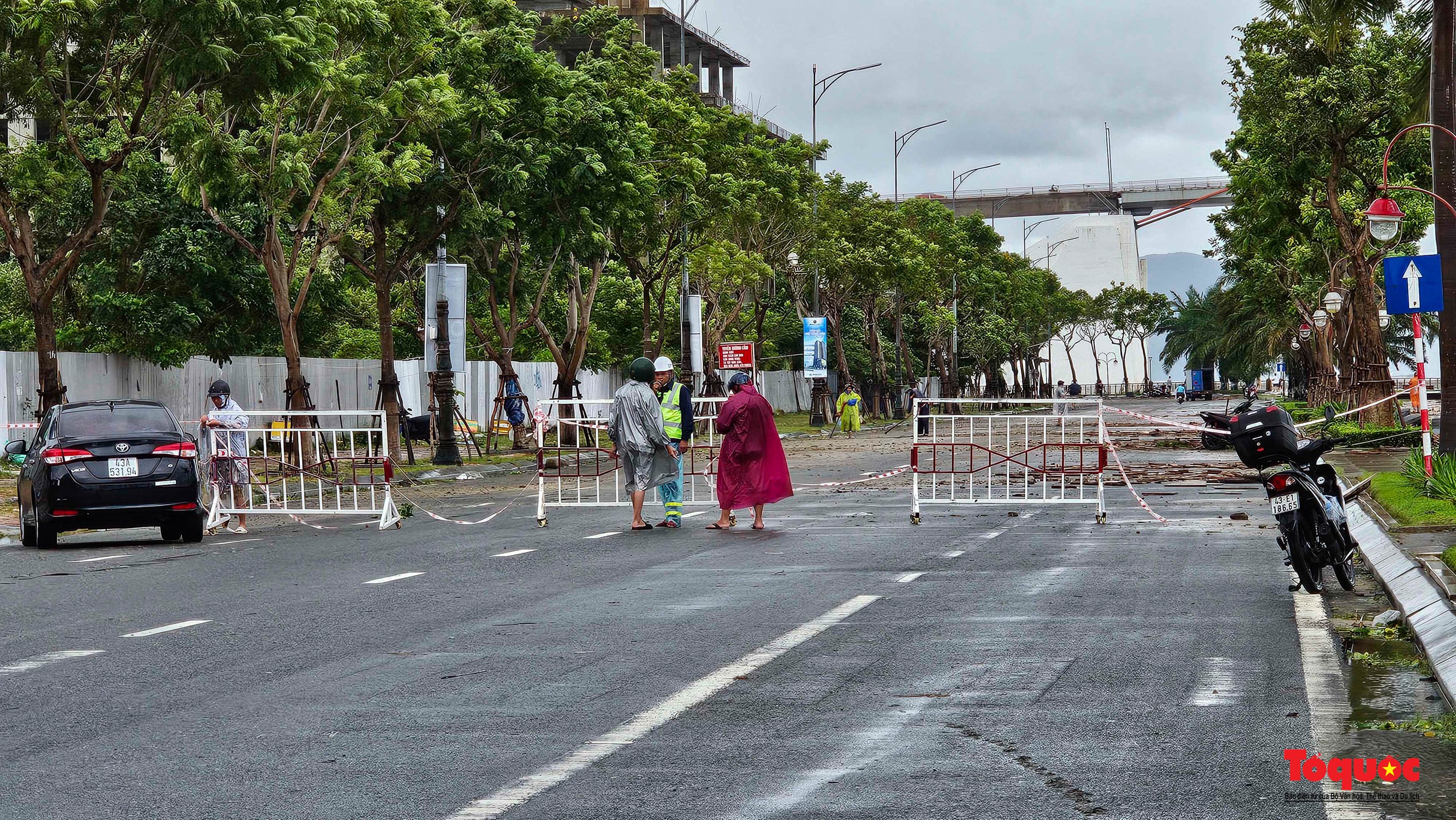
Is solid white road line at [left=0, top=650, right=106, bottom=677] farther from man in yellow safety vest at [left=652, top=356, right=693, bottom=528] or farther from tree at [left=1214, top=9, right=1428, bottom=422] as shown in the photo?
tree at [left=1214, top=9, right=1428, bottom=422]

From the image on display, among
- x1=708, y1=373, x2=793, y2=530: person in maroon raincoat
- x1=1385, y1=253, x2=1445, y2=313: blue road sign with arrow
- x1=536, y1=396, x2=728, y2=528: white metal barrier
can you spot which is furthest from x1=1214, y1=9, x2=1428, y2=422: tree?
x1=708, y1=373, x2=793, y2=530: person in maroon raincoat

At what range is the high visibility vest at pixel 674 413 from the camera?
673 inches

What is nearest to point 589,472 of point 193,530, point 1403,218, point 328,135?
point 328,135

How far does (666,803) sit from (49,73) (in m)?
19.9

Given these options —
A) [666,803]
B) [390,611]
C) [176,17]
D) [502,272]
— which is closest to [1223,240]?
[502,272]

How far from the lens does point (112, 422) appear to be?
18.0 meters

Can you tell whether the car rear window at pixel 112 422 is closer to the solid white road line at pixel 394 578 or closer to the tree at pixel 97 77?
the tree at pixel 97 77

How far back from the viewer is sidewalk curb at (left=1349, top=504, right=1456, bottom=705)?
781 centimetres

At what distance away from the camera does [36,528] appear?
58.8 feet

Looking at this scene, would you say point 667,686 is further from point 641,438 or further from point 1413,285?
point 1413,285

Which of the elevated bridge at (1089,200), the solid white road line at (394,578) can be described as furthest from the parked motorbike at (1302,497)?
the elevated bridge at (1089,200)

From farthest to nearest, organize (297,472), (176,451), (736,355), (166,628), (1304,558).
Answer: (736,355)
(297,472)
(176,451)
(1304,558)
(166,628)

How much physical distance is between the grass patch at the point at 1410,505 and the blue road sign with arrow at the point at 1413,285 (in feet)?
8.74

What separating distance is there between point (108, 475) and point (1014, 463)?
14484 mm
